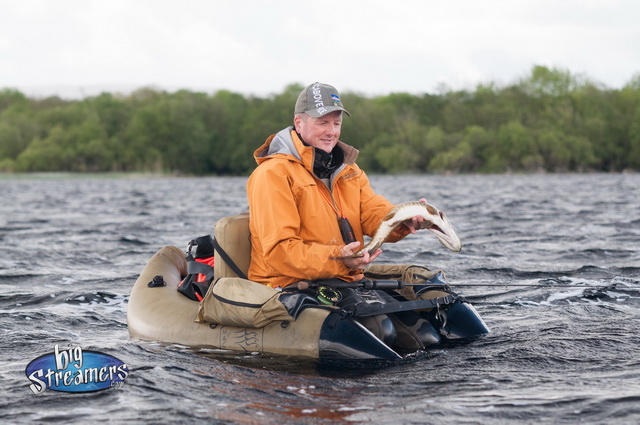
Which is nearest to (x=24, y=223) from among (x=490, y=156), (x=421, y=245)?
(x=421, y=245)

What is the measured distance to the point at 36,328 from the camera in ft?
25.5

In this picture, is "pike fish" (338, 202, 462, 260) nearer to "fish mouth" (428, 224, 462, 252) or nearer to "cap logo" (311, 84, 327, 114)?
"fish mouth" (428, 224, 462, 252)

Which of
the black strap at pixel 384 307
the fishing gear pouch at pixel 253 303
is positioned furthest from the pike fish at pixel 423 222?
the fishing gear pouch at pixel 253 303

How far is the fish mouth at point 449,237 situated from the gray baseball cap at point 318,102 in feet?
4.00

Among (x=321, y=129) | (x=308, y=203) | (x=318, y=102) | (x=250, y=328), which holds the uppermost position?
(x=318, y=102)

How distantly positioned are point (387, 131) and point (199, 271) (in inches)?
4005

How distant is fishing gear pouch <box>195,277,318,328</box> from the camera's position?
6285 millimetres

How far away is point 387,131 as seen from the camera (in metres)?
108

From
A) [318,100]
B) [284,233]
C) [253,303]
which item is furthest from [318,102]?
[253,303]

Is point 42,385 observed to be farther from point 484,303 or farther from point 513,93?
point 513,93

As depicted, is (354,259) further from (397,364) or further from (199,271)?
(199,271)

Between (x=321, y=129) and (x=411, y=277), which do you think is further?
(x=411, y=277)

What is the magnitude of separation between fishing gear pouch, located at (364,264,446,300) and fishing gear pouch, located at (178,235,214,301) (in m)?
1.49

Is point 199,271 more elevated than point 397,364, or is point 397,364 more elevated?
point 199,271
